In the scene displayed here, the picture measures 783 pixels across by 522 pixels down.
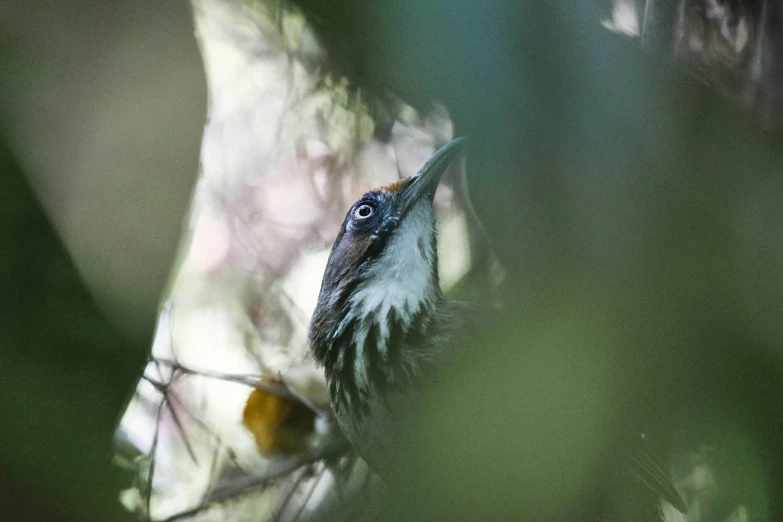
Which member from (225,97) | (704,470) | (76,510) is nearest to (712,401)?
(704,470)

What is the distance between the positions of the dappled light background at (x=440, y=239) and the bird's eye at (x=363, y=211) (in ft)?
0.13

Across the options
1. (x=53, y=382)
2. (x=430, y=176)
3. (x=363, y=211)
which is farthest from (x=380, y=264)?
(x=53, y=382)

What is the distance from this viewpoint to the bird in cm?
93

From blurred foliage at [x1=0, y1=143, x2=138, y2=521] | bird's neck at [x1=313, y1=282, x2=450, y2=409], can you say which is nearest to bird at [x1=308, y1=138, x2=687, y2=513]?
bird's neck at [x1=313, y1=282, x2=450, y2=409]

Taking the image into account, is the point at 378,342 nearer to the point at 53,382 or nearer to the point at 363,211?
the point at 363,211

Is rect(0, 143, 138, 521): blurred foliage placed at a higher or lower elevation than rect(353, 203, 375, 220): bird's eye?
lower

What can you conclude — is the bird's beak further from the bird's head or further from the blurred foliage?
the blurred foliage

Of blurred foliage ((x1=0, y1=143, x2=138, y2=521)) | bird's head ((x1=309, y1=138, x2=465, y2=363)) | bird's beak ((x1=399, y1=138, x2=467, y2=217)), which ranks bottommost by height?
blurred foliage ((x1=0, y1=143, x2=138, y2=521))

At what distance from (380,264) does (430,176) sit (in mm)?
244

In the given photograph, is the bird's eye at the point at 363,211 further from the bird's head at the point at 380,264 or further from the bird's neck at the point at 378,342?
the bird's neck at the point at 378,342

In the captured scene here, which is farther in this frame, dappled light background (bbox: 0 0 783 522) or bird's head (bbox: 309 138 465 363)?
bird's head (bbox: 309 138 465 363)

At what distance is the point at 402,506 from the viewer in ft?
2.67

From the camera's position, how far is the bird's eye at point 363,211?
Answer: 1.10 m

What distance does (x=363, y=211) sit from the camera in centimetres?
110
